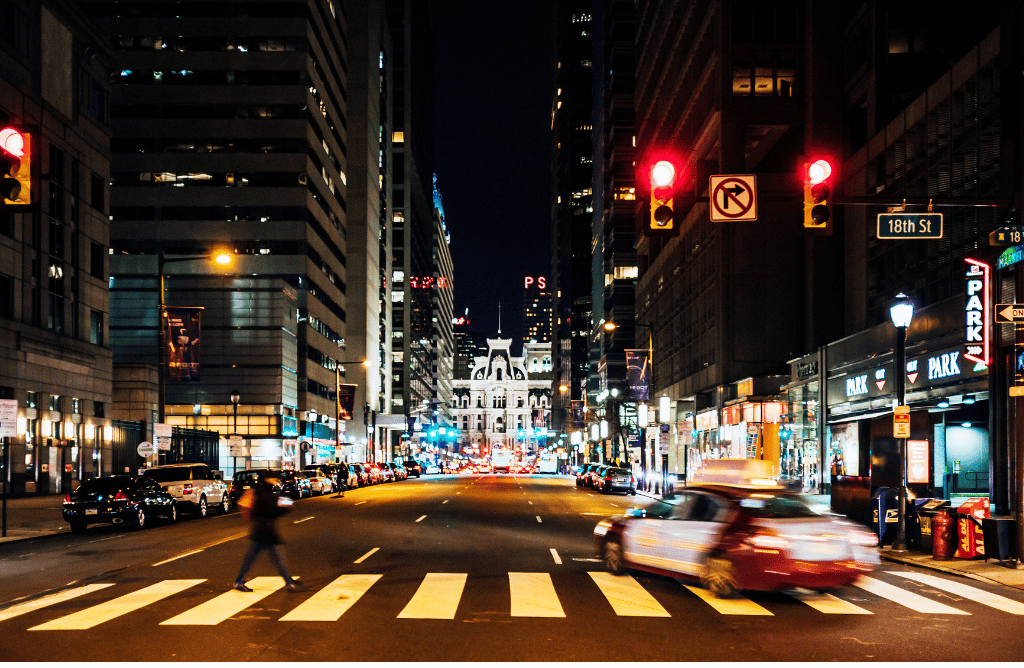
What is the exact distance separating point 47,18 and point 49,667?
46.7 m

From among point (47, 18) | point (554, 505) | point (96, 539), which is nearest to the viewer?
point (96, 539)

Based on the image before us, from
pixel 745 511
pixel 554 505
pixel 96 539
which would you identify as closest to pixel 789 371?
pixel 554 505

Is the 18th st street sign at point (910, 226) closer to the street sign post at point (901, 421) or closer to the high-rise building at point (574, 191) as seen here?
the street sign post at point (901, 421)

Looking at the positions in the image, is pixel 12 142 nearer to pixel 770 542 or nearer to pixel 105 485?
pixel 770 542

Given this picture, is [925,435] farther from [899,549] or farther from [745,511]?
[745,511]

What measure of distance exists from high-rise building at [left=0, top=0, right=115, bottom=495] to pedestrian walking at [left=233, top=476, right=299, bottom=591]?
3257cm

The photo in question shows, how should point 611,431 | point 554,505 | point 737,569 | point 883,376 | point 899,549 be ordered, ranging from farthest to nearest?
point 611,431 < point 554,505 < point 883,376 < point 899,549 < point 737,569

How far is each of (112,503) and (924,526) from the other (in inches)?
778

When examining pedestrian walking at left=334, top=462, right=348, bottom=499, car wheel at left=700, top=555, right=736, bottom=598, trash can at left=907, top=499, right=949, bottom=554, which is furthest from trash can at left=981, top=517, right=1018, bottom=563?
pedestrian walking at left=334, top=462, right=348, bottom=499

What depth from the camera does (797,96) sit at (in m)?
52.4

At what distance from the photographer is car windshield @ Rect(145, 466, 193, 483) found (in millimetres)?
31016

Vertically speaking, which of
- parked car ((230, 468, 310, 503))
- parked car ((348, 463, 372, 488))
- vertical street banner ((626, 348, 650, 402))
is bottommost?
parked car ((348, 463, 372, 488))

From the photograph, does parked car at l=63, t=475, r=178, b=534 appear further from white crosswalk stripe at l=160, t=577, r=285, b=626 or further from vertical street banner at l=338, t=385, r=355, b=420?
vertical street banner at l=338, t=385, r=355, b=420

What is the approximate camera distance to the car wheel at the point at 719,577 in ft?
40.0
